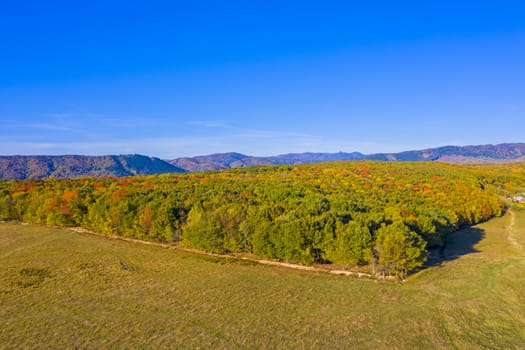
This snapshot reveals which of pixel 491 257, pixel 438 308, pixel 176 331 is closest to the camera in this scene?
pixel 176 331

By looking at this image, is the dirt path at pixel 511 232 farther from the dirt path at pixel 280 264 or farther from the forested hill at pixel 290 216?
the dirt path at pixel 280 264

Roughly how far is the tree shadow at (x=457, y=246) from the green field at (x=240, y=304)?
7.65 ft

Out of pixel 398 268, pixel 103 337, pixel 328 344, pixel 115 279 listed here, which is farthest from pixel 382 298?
pixel 115 279

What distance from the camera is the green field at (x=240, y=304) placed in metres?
31.9

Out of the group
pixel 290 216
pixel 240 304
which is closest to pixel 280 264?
pixel 290 216

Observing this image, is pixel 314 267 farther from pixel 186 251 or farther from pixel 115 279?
pixel 115 279

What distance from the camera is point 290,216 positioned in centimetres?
6531

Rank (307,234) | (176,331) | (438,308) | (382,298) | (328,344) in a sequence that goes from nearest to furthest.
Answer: (328,344)
(176,331)
(438,308)
(382,298)
(307,234)

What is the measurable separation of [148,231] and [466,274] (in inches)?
2643

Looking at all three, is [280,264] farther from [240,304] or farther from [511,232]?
[511,232]

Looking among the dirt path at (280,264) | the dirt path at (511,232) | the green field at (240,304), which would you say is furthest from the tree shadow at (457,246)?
the dirt path at (280,264)

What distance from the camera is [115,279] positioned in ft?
166

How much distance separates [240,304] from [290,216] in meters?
27.0

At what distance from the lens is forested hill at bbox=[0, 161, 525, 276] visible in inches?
2210
